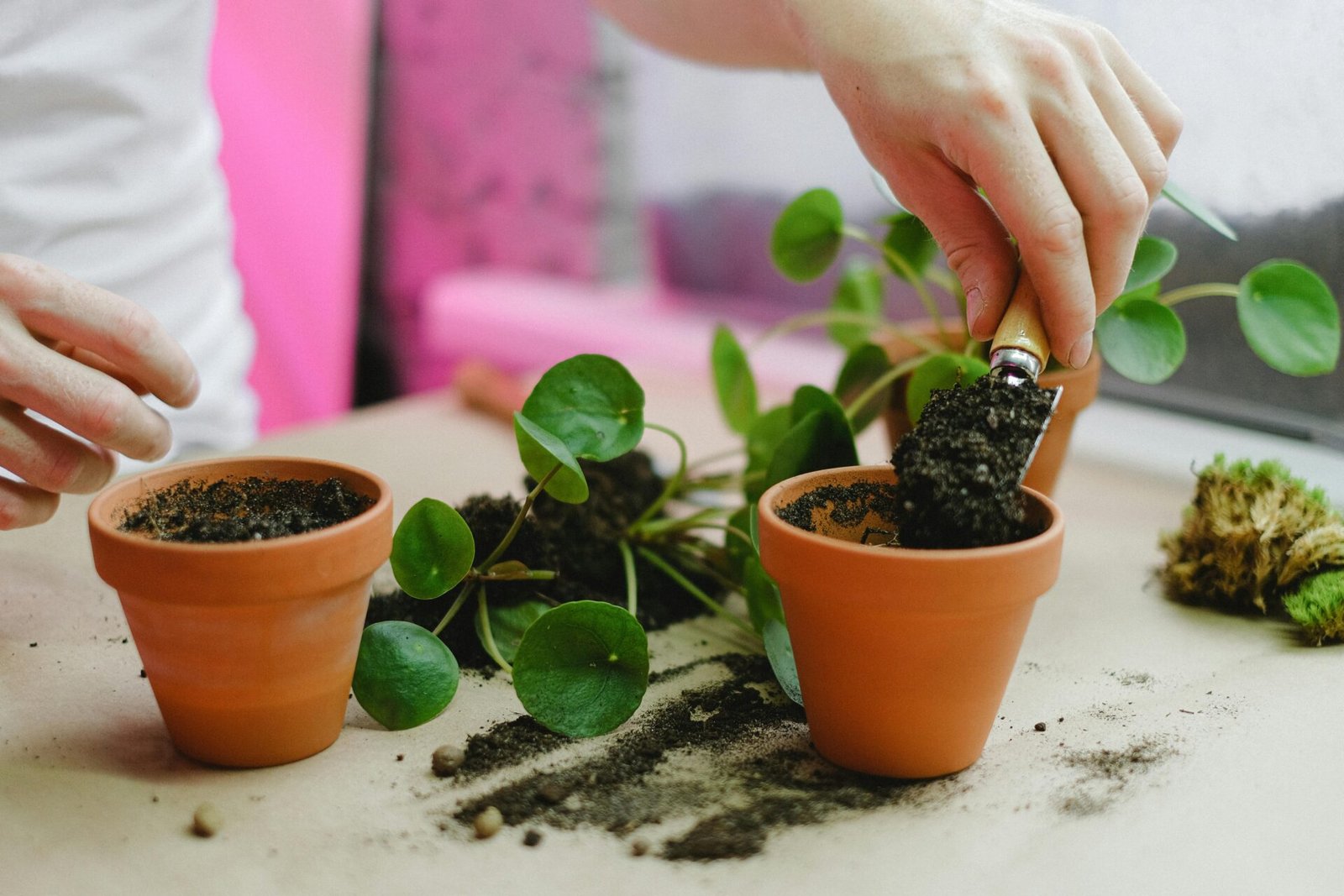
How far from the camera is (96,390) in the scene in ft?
2.41

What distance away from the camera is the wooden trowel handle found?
0.73m

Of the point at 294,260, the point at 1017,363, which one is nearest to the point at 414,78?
the point at 294,260

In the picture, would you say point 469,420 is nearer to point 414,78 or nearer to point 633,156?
point 633,156

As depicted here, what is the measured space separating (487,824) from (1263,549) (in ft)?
2.11

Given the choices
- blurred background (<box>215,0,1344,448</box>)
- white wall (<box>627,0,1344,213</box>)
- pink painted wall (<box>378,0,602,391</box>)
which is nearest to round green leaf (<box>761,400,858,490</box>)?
white wall (<box>627,0,1344,213</box>)

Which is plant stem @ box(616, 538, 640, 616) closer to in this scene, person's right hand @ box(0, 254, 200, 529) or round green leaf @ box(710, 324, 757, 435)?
round green leaf @ box(710, 324, 757, 435)

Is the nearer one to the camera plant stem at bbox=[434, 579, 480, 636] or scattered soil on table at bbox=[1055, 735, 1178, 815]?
scattered soil on table at bbox=[1055, 735, 1178, 815]

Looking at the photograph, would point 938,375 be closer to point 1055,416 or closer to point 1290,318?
point 1055,416

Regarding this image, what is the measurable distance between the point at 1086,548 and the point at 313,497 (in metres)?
0.72

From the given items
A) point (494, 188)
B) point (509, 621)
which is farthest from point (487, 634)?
point (494, 188)

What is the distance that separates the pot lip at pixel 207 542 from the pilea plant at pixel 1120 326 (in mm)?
421

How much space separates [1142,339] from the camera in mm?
942

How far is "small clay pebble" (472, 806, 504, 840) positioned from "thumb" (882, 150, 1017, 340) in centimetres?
45

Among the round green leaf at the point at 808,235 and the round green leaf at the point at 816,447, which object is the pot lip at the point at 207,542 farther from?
the round green leaf at the point at 808,235
